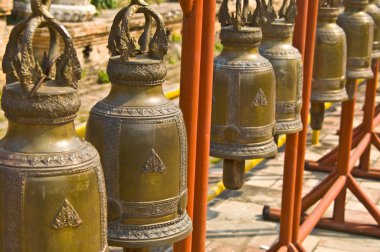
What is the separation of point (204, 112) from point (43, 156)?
1.11 metres

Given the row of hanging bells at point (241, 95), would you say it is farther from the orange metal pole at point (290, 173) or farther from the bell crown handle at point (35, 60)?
the bell crown handle at point (35, 60)

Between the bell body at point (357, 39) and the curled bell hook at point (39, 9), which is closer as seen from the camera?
the curled bell hook at point (39, 9)

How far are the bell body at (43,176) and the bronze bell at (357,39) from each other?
293cm

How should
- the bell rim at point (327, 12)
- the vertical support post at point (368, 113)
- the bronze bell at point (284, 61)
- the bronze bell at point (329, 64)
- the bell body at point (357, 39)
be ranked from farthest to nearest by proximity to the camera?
the vertical support post at point (368, 113), the bell body at point (357, 39), the bell rim at point (327, 12), the bronze bell at point (329, 64), the bronze bell at point (284, 61)

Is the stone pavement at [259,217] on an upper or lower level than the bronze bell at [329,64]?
lower

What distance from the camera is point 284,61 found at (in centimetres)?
325

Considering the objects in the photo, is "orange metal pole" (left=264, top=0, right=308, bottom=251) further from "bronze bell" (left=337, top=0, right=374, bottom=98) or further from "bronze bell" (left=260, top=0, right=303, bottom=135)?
"bronze bell" (left=337, top=0, right=374, bottom=98)

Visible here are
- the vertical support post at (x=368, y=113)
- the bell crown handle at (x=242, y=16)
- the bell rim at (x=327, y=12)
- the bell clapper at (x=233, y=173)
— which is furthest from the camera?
the vertical support post at (x=368, y=113)

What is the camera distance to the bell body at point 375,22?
4812 millimetres

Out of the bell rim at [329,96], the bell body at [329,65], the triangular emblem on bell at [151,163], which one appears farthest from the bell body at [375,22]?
the triangular emblem on bell at [151,163]

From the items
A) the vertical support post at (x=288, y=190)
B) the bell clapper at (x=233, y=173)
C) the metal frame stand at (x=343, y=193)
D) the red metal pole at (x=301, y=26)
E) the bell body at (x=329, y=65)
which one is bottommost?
the metal frame stand at (x=343, y=193)

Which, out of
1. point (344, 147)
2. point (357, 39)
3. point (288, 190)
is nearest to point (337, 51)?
point (357, 39)

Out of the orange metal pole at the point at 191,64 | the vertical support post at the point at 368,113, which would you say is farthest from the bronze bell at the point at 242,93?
the vertical support post at the point at 368,113

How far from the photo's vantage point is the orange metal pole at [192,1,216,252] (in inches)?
104
